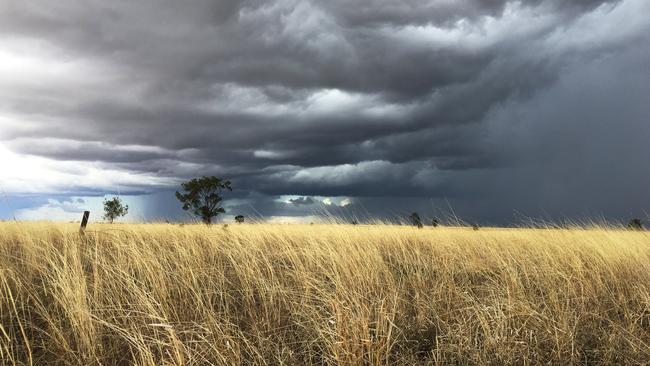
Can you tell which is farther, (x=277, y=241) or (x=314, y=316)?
(x=277, y=241)

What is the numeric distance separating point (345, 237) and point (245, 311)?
4359 millimetres

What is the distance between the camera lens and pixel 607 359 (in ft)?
12.2

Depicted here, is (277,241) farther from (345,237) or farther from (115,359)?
(115,359)

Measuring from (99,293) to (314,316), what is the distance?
2.71 m

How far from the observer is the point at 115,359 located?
3555 mm

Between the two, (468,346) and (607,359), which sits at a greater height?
(468,346)

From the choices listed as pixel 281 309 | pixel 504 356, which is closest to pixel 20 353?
pixel 281 309

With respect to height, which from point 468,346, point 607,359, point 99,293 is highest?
point 99,293

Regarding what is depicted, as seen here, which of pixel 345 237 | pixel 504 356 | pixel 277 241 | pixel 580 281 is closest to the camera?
pixel 504 356

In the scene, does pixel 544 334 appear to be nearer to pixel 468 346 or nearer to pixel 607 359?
pixel 607 359

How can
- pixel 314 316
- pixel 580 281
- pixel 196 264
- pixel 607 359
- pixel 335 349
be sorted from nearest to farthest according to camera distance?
pixel 335 349 < pixel 607 359 < pixel 314 316 < pixel 580 281 < pixel 196 264

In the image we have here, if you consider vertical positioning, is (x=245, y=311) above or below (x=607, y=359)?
above

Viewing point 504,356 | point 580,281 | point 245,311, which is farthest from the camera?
point 580,281

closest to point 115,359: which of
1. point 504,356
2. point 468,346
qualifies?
point 468,346
